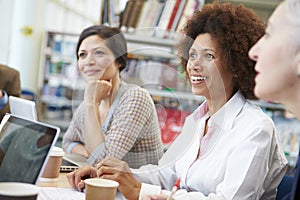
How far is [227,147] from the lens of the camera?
1440mm

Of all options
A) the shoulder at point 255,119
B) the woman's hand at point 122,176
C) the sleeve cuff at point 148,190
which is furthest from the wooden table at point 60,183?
the shoulder at point 255,119

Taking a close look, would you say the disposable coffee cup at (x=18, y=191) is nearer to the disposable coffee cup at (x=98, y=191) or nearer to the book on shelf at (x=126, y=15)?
the disposable coffee cup at (x=98, y=191)

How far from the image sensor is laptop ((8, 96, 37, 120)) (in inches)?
65.7

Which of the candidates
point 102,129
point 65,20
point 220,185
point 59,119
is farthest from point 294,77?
point 65,20

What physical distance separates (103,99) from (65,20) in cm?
568

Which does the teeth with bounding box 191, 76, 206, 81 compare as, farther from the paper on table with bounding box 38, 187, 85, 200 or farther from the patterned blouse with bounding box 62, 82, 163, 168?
the paper on table with bounding box 38, 187, 85, 200

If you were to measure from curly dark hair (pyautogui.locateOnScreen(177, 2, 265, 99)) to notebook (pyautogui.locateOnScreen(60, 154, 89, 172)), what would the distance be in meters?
0.54

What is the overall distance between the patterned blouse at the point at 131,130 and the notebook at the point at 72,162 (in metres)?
0.07

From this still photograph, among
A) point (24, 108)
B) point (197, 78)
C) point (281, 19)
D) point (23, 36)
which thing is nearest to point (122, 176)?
point (197, 78)

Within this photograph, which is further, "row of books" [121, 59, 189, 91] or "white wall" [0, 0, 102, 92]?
"white wall" [0, 0, 102, 92]

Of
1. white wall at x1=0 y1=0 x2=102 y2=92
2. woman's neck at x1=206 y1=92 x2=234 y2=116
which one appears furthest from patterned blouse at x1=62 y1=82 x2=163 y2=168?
white wall at x1=0 y1=0 x2=102 y2=92

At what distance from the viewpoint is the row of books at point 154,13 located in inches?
121

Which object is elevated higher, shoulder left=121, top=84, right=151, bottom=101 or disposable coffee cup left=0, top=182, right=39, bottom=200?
shoulder left=121, top=84, right=151, bottom=101

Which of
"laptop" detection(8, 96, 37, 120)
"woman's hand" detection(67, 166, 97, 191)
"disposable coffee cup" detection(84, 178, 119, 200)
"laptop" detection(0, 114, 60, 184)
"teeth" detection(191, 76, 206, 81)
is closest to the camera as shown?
"laptop" detection(0, 114, 60, 184)
